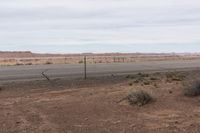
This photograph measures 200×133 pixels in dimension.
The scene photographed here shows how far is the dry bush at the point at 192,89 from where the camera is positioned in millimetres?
14422

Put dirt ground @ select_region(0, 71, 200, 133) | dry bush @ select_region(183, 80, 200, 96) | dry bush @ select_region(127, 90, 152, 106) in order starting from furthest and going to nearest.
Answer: dry bush @ select_region(183, 80, 200, 96) → dry bush @ select_region(127, 90, 152, 106) → dirt ground @ select_region(0, 71, 200, 133)

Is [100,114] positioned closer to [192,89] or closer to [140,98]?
[140,98]

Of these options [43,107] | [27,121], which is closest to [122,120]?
[27,121]

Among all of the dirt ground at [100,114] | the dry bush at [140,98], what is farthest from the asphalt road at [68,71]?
the dry bush at [140,98]

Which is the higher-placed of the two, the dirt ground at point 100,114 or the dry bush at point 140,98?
the dry bush at point 140,98

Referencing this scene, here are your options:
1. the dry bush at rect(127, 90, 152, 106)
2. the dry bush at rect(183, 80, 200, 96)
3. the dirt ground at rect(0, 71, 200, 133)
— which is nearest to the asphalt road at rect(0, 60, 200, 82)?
the dirt ground at rect(0, 71, 200, 133)

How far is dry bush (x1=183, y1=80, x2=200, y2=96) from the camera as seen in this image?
47.3ft

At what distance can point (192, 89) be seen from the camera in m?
14.5

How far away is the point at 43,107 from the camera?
1442 centimetres

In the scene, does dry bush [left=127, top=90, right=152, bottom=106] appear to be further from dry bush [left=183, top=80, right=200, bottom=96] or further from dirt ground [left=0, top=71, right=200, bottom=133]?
dry bush [left=183, top=80, right=200, bottom=96]

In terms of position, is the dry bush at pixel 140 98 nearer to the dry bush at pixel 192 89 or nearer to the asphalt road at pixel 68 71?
the dry bush at pixel 192 89

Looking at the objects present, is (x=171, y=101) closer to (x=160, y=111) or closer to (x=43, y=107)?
(x=160, y=111)

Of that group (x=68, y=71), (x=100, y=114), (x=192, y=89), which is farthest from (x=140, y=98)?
(x=68, y=71)

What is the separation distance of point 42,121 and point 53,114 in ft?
3.25
